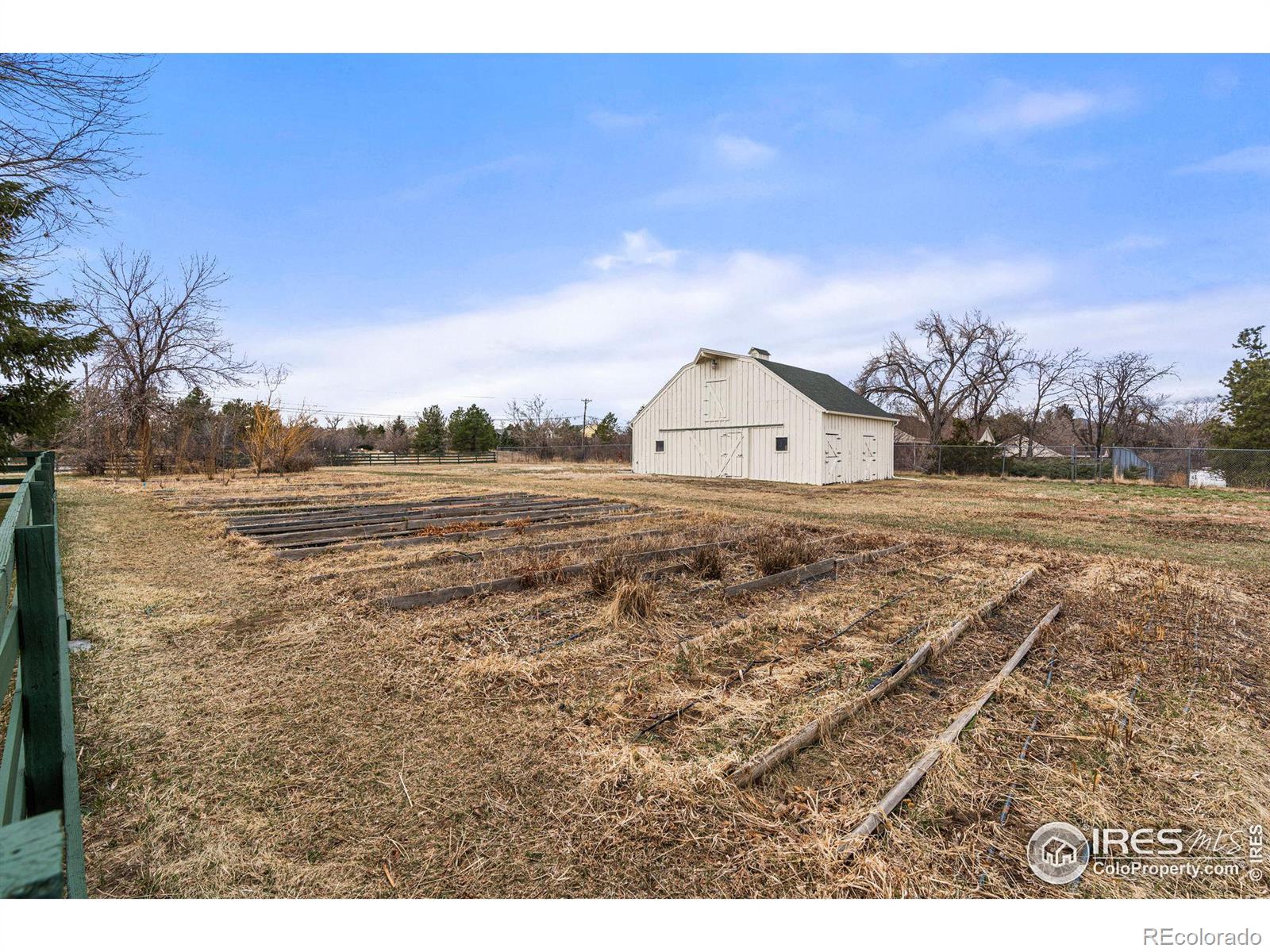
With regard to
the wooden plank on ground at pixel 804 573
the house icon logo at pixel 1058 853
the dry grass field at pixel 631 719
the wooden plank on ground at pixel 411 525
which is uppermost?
the wooden plank on ground at pixel 411 525

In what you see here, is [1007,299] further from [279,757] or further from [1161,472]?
[279,757]

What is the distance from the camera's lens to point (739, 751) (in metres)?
2.52

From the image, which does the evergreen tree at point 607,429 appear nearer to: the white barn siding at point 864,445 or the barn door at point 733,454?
A: the barn door at point 733,454

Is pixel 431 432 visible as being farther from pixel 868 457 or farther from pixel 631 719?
pixel 631 719

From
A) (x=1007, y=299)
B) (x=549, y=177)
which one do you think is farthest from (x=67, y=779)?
(x=1007, y=299)

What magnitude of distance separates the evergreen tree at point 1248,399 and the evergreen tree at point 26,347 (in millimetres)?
37467

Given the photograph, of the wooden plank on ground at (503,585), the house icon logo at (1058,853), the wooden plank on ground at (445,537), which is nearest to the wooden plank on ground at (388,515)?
the wooden plank on ground at (445,537)

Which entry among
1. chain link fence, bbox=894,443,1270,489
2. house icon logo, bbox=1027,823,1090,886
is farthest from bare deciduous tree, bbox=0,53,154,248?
chain link fence, bbox=894,443,1270,489

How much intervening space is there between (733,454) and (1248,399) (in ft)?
74.7

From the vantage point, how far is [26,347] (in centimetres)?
806

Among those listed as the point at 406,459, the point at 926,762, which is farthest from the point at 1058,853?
the point at 406,459

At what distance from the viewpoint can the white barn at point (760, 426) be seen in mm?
19156

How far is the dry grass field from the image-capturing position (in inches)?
73.7

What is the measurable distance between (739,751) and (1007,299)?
36613 mm
